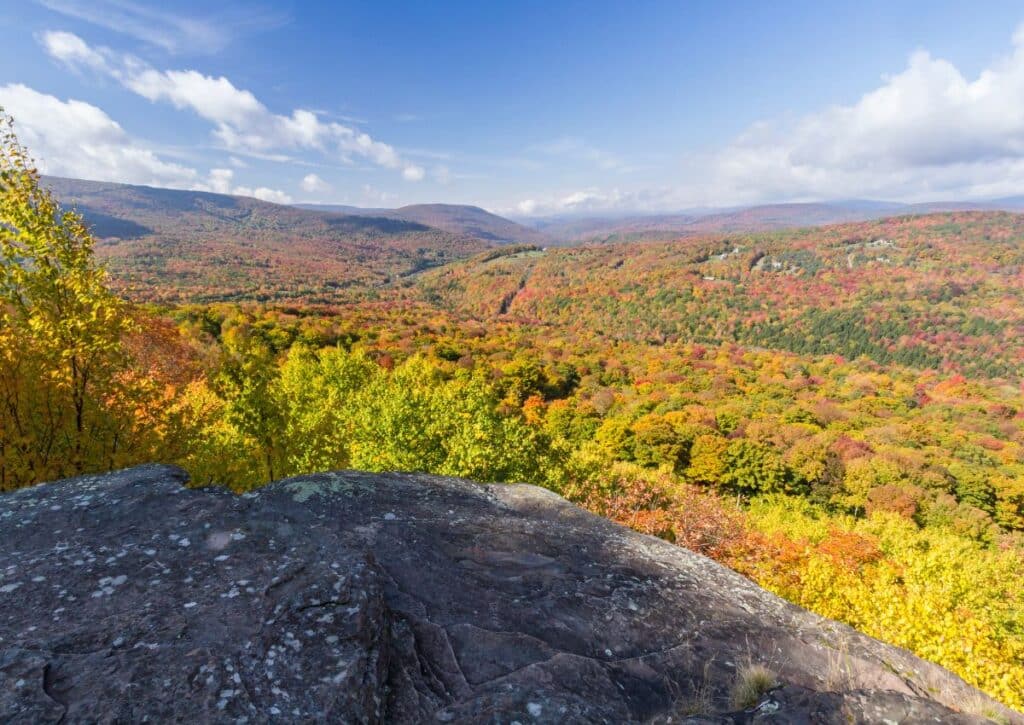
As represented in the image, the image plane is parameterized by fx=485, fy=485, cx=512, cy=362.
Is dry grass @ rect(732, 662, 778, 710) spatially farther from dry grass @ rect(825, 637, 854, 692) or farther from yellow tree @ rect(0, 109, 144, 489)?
yellow tree @ rect(0, 109, 144, 489)

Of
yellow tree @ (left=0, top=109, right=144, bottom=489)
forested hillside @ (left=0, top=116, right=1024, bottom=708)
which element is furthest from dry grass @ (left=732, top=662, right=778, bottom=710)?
yellow tree @ (left=0, top=109, right=144, bottom=489)

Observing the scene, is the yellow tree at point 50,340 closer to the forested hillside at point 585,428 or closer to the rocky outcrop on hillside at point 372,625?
the forested hillside at point 585,428

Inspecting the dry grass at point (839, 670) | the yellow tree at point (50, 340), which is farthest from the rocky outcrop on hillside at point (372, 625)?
the yellow tree at point (50, 340)

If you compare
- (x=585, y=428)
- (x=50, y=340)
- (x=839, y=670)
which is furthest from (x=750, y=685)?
(x=585, y=428)

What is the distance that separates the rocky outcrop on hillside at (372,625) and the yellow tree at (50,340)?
207 inches

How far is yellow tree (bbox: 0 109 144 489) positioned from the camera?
39.6 ft

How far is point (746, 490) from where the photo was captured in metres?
47.4

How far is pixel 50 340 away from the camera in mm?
12250

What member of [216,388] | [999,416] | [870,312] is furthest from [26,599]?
[870,312]

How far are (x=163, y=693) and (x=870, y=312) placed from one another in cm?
21581

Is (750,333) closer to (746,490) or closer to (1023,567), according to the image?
(746,490)

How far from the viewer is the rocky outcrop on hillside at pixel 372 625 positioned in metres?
4.65

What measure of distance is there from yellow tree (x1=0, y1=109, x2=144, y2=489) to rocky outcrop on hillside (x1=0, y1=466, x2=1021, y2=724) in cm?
526

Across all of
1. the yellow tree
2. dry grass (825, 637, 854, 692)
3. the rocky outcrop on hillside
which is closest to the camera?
the rocky outcrop on hillside
